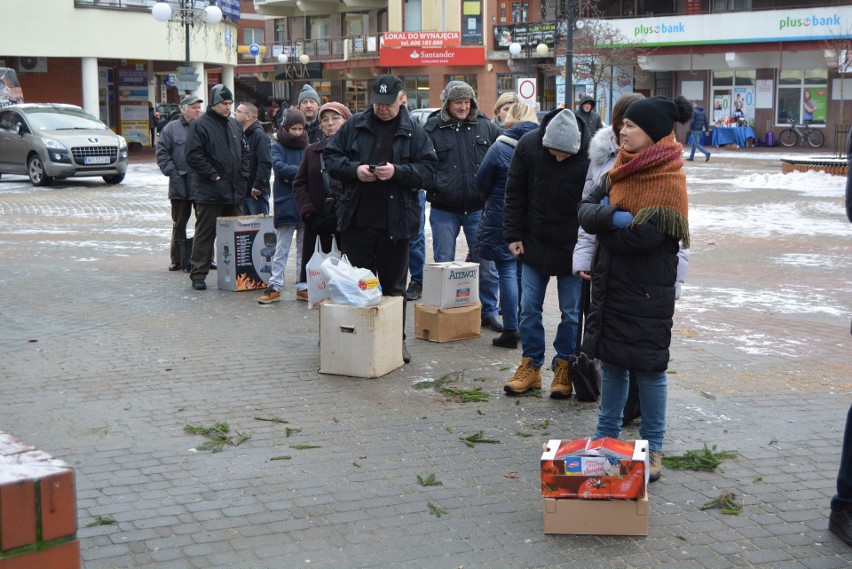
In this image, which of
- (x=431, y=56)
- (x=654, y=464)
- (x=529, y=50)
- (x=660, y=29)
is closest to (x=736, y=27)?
(x=660, y=29)

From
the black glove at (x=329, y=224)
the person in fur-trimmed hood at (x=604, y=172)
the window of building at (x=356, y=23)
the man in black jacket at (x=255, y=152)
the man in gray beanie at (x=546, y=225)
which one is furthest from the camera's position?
the window of building at (x=356, y=23)

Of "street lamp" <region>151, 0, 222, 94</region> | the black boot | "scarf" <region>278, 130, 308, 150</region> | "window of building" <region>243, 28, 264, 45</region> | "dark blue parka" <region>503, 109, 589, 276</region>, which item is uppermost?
"window of building" <region>243, 28, 264, 45</region>

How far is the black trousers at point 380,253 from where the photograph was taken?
7.71 meters

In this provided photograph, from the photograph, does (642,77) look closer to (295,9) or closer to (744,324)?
(295,9)

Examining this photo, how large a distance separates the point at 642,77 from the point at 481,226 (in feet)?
131

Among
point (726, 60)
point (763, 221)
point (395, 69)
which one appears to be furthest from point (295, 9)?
point (763, 221)

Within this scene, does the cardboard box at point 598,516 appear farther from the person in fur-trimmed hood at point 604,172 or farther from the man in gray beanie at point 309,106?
the man in gray beanie at point 309,106

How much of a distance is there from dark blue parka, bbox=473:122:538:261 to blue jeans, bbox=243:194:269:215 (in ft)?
12.5

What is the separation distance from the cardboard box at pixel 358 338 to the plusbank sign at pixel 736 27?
1476 inches

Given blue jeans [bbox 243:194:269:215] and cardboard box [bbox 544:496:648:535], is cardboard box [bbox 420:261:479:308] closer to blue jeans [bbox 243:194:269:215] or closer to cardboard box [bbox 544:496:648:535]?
blue jeans [bbox 243:194:269:215]

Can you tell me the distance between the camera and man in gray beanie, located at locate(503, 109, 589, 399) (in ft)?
21.7

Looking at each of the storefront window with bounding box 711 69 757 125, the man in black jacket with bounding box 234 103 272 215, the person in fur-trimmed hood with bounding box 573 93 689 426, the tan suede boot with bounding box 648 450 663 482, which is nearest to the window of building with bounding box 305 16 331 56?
the storefront window with bounding box 711 69 757 125

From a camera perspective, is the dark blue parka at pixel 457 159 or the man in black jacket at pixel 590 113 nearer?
the dark blue parka at pixel 457 159

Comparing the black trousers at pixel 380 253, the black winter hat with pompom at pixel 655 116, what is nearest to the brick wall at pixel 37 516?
the black winter hat with pompom at pixel 655 116
